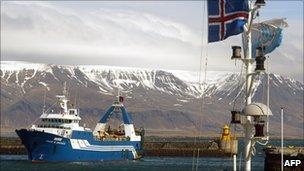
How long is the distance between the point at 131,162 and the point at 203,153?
140 feet

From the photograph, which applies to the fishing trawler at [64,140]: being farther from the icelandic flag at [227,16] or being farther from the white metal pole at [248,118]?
the icelandic flag at [227,16]

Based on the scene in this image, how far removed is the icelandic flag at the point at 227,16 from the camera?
16.7 metres

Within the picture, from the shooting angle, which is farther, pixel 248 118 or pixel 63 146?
pixel 63 146

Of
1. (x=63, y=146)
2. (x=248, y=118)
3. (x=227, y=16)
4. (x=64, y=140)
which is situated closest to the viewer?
(x=227, y=16)

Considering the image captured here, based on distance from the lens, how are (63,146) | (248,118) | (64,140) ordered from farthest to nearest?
(63,146) → (64,140) → (248,118)

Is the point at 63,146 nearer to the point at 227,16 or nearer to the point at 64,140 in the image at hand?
the point at 64,140

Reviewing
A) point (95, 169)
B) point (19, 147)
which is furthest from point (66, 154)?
point (19, 147)

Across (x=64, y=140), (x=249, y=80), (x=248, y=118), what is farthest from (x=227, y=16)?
(x=64, y=140)

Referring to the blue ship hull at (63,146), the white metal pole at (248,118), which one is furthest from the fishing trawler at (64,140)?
the white metal pole at (248,118)

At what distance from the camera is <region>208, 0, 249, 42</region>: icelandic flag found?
16719 mm

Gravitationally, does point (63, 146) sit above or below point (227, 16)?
below

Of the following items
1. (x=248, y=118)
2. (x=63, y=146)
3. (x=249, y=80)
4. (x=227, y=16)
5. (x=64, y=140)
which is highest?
(x=227, y=16)

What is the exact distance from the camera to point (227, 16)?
16719mm

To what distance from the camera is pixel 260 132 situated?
1738 cm
